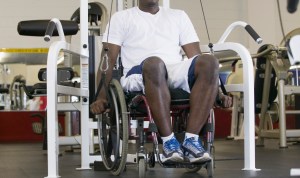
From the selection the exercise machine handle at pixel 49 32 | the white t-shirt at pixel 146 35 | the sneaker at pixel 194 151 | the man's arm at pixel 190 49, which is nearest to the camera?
the sneaker at pixel 194 151

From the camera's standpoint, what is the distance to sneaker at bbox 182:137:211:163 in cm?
231

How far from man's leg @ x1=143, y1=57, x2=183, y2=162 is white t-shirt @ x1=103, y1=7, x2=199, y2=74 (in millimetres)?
392

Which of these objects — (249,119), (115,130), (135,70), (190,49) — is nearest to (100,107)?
(115,130)

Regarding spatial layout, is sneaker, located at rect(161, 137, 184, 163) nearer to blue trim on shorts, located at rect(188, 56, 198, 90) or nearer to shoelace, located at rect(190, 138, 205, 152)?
shoelace, located at rect(190, 138, 205, 152)

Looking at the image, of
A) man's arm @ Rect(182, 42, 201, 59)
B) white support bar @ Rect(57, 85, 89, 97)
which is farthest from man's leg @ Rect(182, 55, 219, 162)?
white support bar @ Rect(57, 85, 89, 97)

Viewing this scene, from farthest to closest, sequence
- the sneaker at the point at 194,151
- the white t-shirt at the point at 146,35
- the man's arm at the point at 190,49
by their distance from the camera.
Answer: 1. the man's arm at the point at 190,49
2. the white t-shirt at the point at 146,35
3. the sneaker at the point at 194,151

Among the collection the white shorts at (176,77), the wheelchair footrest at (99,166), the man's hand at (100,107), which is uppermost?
the white shorts at (176,77)

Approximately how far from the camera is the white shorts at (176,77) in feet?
8.16

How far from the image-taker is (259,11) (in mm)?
8953

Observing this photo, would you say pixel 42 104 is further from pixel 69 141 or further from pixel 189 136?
pixel 189 136

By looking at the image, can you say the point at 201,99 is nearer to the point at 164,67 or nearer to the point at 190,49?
the point at 164,67

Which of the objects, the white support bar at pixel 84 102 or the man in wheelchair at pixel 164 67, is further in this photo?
the white support bar at pixel 84 102

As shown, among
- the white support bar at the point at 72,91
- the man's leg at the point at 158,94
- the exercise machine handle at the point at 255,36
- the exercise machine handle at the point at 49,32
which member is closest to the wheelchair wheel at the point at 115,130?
the man's leg at the point at 158,94

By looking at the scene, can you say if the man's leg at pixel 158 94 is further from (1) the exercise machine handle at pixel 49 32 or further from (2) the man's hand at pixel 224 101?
(1) the exercise machine handle at pixel 49 32
